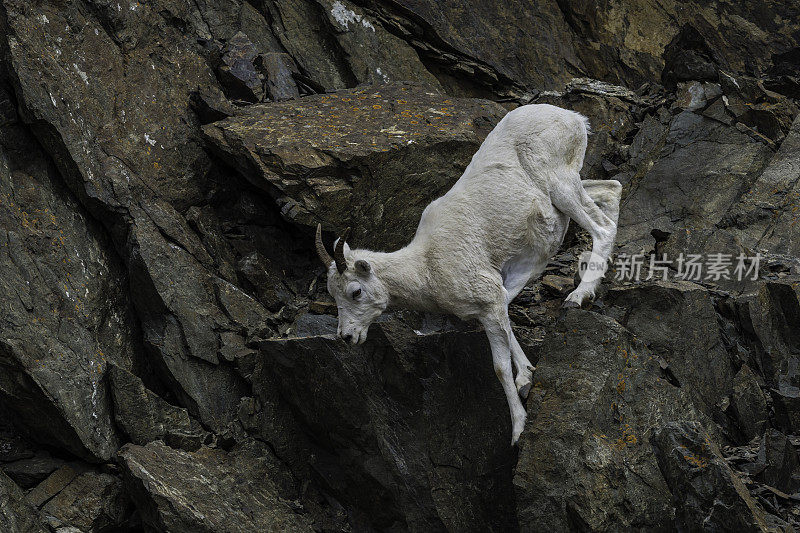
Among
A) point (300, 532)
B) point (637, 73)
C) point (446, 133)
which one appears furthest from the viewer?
point (637, 73)

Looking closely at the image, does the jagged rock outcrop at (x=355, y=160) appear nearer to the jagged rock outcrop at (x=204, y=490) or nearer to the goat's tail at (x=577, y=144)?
the goat's tail at (x=577, y=144)

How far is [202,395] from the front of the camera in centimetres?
1182

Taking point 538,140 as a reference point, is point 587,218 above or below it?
below

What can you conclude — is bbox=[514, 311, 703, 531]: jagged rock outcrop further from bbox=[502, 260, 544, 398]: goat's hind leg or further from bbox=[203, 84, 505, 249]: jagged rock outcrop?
bbox=[203, 84, 505, 249]: jagged rock outcrop

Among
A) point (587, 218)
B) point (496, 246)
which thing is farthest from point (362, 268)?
point (587, 218)

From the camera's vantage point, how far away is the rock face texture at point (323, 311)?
913 cm

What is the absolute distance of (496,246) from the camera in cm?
994

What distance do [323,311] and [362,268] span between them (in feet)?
11.0

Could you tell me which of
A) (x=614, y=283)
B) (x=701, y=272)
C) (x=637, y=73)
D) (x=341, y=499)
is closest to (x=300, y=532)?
(x=341, y=499)

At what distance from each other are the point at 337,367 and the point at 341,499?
2.05 meters

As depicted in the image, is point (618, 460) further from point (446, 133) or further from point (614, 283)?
point (446, 133)

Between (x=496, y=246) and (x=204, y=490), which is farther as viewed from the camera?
(x=204, y=490)

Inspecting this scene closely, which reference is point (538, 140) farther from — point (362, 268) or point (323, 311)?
point (323, 311)

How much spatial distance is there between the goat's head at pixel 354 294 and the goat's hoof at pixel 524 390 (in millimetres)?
1931
